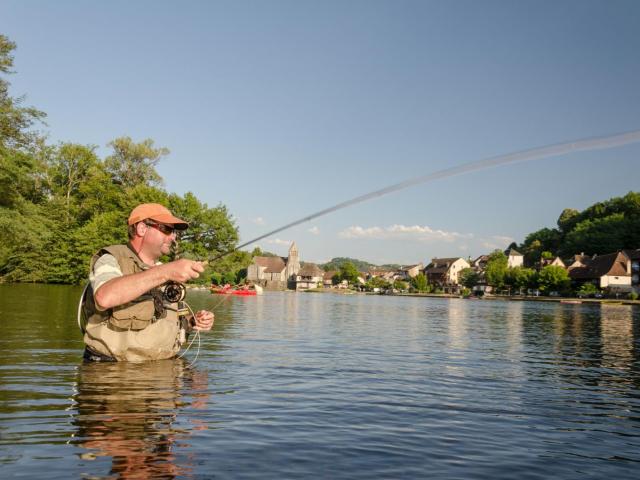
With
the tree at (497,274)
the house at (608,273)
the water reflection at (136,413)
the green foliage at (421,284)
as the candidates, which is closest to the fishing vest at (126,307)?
the water reflection at (136,413)

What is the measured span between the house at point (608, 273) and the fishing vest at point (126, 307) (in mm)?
125649

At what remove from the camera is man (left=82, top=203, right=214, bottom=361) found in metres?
7.10

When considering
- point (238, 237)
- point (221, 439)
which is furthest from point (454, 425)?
point (238, 237)

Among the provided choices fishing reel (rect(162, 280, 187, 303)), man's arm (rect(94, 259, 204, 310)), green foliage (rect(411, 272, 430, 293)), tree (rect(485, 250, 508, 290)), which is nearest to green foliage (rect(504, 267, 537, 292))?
tree (rect(485, 250, 508, 290))

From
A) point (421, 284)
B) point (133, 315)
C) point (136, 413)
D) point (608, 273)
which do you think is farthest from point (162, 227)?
point (421, 284)

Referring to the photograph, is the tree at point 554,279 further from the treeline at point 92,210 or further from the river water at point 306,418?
the river water at point 306,418

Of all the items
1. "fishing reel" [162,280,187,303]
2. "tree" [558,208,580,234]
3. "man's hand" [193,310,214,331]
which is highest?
"tree" [558,208,580,234]

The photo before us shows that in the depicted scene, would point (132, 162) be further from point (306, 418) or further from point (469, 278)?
point (469, 278)

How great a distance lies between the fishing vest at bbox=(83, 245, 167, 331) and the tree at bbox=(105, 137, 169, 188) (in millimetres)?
75313

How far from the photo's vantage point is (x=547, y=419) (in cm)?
764

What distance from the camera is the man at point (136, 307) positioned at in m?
7.10

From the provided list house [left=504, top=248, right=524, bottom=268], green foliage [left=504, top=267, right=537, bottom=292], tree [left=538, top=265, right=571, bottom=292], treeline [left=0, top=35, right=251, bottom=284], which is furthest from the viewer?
house [left=504, top=248, right=524, bottom=268]

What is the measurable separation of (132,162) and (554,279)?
94.2m

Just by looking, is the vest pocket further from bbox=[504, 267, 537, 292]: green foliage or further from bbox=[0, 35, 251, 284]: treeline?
bbox=[504, 267, 537, 292]: green foliage
